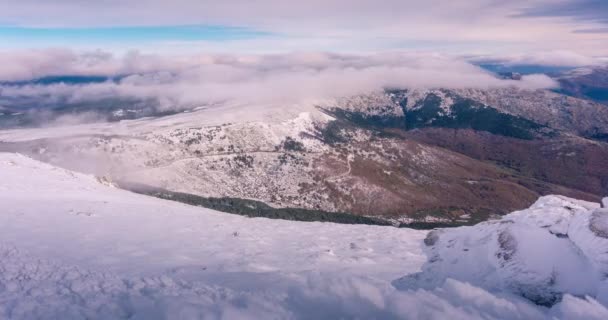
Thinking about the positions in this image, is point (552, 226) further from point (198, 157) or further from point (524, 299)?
point (198, 157)

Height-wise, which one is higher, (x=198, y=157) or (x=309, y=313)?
(x=309, y=313)

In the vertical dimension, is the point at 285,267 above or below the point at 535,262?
below

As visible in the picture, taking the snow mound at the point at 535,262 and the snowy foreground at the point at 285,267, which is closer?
the snowy foreground at the point at 285,267

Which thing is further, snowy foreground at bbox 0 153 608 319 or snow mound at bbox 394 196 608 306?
snow mound at bbox 394 196 608 306

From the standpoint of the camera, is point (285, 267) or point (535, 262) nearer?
point (535, 262)

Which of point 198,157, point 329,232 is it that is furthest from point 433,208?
point 329,232
